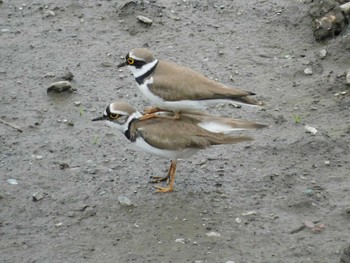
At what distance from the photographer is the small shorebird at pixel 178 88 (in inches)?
254

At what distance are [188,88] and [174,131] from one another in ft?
1.27

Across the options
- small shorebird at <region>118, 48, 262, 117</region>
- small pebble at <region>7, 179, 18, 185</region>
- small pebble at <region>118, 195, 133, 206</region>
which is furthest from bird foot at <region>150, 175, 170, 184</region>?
small pebble at <region>7, 179, 18, 185</region>

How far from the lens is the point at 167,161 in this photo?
730 cm

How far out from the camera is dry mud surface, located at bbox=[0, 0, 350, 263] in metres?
6.05

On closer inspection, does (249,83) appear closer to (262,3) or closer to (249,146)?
(249,146)

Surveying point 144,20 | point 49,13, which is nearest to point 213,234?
point 144,20

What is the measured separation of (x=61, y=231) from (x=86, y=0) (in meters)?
4.57

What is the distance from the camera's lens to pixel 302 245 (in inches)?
231

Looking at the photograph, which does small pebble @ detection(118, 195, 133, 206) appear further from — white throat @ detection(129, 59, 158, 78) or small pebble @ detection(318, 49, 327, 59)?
small pebble @ detection(318, 49, 327, 59)

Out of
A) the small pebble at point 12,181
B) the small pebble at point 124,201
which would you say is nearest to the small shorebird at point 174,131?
the small pebble at point 124,201

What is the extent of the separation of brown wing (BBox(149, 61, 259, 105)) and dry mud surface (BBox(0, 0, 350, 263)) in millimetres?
840

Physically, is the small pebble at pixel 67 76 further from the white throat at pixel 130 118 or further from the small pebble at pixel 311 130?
the small pebble at pixel 311 130

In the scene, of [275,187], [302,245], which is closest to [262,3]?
[275,187]

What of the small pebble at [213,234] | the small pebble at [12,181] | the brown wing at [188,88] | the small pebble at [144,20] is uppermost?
the brown wing at [188,88]
